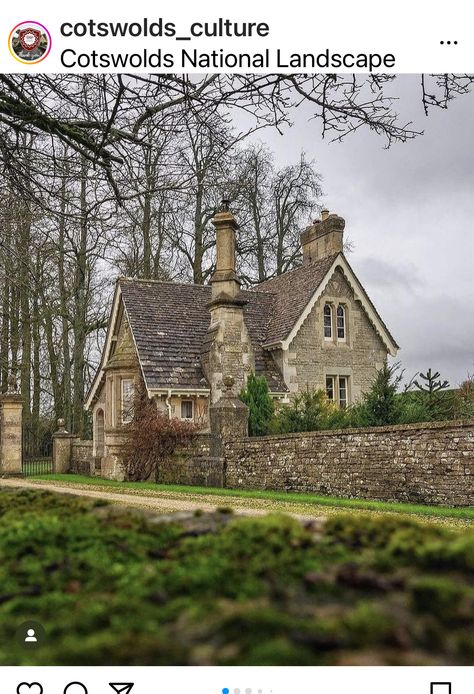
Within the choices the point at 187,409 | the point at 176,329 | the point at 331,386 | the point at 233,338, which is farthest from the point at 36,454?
the point at 331,386

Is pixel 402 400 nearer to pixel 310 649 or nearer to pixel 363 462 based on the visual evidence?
pixel 363 462

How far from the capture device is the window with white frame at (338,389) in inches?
979

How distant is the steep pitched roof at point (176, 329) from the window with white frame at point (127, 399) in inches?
49.5

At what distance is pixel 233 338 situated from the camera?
2250 centimetres

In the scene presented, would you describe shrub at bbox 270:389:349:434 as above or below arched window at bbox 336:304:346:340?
below

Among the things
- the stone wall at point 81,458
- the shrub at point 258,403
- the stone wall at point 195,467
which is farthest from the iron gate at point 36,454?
the shrub at point 258,403

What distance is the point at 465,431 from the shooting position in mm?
11219

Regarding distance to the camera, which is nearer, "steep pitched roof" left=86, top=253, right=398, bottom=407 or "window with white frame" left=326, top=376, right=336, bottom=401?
"steep pitched roof" left=86, top=253, right=398, bottom=407

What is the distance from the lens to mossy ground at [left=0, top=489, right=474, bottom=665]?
148 cm

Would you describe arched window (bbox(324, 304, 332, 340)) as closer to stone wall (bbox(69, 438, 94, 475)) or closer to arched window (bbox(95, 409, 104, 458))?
arched window (bbox(95, 409, 104, 458))
